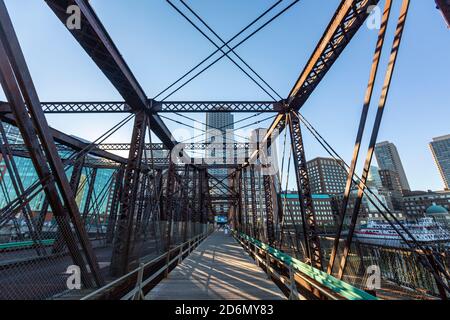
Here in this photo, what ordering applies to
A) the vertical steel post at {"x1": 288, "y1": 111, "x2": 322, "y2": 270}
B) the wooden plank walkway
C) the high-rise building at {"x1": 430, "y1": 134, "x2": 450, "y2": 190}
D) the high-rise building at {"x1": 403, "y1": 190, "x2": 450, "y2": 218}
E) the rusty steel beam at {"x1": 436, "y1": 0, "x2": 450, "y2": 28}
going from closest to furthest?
the rusty steel beam at {"x1": 436, "y1": 0, "x2": 450, "y2": 28} → the wooden plank walkway → the vertical steel post at {"x1": 288, "y1": 111, "x2": 322, "y2": 270} → the high-rise building at {"x1": 403, "y1": 190, "x2": 450, "y2": 218} → the high-rise building at {"x1": 430, "y1": 134, "x2": 450, "y2": 190}

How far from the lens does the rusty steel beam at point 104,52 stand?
5.34m

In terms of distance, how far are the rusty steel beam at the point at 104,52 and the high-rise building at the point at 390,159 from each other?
723ft

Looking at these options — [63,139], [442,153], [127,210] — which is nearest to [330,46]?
[127,210]

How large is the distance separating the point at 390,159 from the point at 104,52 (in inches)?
8940

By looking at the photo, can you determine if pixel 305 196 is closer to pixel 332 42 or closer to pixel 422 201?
pixel 332 42

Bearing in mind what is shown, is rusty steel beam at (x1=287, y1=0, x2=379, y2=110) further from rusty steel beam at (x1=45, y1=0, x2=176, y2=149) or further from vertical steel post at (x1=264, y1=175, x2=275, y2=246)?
vertical steel post at (x1=264, y1=175, x2=275, y2=246)

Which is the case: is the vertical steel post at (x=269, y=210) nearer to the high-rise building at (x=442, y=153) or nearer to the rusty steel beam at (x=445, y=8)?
the rusty steel beam at (x=445, y=8)

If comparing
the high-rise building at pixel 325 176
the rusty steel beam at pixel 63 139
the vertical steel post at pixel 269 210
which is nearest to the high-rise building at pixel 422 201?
the high-rise building at pixel 325 176

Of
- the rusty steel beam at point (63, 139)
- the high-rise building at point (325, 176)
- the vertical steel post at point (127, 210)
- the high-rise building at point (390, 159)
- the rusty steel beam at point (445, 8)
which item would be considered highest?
the high-rise building at point (390, 159)

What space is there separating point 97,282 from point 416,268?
13666 mm

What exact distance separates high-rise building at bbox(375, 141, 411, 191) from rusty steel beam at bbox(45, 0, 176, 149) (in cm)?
A: 22048

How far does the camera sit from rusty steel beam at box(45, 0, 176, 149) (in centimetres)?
534

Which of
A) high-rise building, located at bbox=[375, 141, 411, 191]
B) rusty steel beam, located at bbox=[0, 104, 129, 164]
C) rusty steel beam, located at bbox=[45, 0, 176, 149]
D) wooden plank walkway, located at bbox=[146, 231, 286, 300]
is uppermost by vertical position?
high-rise building, located at bbox=[375, 141, 411, 191]

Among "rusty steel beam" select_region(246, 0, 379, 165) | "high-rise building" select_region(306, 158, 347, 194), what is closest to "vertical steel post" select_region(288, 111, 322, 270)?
"rusty steel beam" select_region(246, 0, 379, 165)
